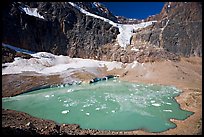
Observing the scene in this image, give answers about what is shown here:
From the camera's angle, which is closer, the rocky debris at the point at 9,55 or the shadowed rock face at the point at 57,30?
the rocky debris at the point at 9,55

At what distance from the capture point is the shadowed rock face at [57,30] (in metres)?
47.5

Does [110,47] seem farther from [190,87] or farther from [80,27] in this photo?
[190,87]

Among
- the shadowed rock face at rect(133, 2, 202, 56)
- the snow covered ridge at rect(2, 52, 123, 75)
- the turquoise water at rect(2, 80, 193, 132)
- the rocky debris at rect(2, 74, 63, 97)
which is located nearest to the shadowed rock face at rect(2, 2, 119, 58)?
the snow covered ridge at rect(2, 52, 123, 75)

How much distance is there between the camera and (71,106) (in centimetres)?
1970

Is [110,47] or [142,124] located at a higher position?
[110,47]

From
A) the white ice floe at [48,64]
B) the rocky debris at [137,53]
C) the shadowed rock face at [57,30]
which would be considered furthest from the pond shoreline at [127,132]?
the shadowed rock face at [57,30]

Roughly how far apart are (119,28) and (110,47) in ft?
29.6

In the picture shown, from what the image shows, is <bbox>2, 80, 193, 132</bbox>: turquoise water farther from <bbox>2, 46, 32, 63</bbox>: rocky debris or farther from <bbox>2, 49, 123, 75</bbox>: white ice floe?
<bbox>2, 46, 32, 63</bbox>: rocky debris

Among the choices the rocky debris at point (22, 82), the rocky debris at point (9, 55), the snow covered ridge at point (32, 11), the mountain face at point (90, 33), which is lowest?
the rocky debris at point (22, 82)

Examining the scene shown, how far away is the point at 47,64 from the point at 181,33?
103 ft

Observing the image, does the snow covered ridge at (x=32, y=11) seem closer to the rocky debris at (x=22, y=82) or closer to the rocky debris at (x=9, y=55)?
the rocky debris at (x=9, y=55)

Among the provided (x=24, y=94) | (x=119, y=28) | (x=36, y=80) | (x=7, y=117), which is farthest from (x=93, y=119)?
(x=119, y=28)

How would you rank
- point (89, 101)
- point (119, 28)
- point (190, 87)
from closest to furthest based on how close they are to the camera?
point (89, 101), point (190, 87), point (119, 28)

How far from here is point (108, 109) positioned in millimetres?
18266
